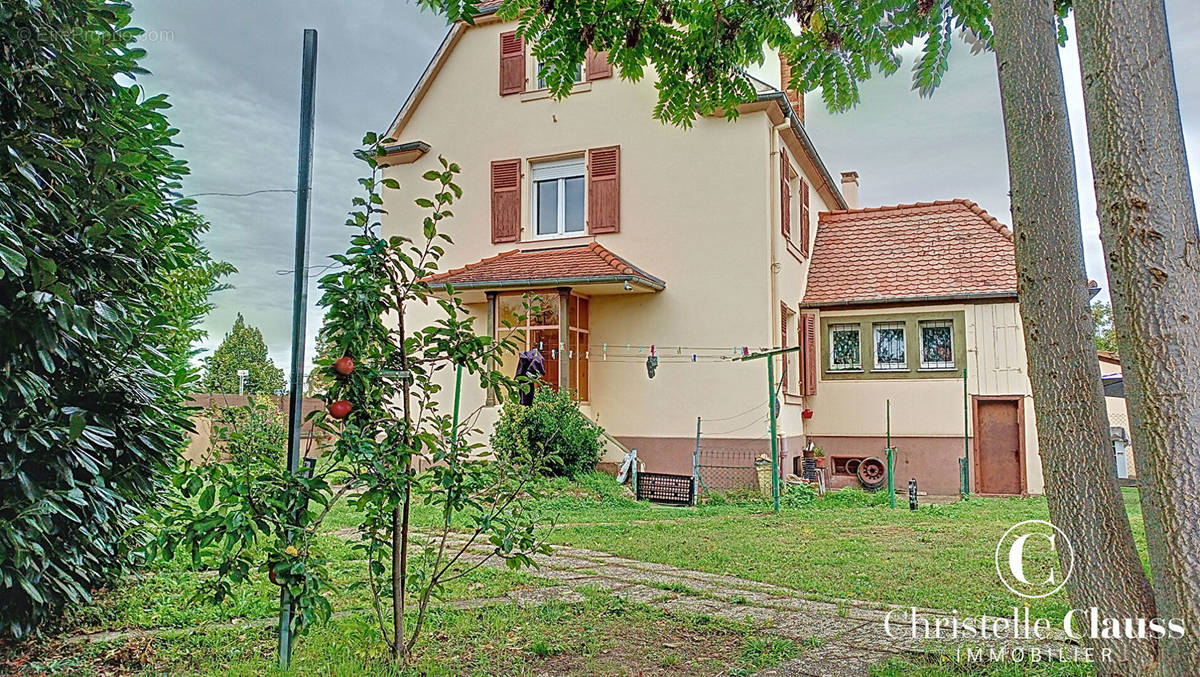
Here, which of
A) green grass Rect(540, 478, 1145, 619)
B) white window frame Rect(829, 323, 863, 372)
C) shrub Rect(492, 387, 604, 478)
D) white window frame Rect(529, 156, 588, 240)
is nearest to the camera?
green grass Rect(540, 478, 1145, 619)

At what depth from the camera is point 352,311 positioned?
3.19 meters

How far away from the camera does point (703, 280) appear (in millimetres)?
13547

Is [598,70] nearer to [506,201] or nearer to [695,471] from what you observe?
[506,201]

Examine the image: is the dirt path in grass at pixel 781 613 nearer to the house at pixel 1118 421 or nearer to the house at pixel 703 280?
the house at pixel 703 280

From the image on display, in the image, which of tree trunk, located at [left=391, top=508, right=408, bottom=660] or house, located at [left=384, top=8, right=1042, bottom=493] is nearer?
tree trunk, located at [left=391, top=508, right=408, bottom=660]

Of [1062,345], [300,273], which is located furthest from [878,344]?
A: [300,273]

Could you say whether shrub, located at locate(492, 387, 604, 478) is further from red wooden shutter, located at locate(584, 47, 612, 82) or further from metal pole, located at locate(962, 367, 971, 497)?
metal pole, located at locate(962, 367, 971, 497)

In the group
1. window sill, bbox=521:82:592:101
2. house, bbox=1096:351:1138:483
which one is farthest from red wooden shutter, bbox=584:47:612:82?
house, bbox=1096:351:1138:483

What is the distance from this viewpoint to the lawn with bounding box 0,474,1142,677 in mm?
3518

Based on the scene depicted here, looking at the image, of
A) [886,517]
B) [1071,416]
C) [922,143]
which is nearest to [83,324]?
[1071,416]

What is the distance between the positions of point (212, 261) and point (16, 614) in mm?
5150

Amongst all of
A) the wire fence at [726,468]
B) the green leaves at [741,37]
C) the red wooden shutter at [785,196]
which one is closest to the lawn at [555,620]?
the green leaves at [741,37]

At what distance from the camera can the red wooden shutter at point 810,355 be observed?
1554 centimetres

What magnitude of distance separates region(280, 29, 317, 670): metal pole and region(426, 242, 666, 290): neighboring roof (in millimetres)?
9016
